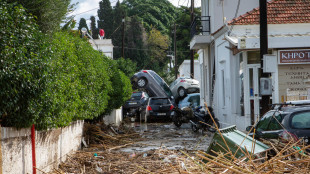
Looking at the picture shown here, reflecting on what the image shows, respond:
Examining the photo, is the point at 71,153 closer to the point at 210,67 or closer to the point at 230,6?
the point at 230,6

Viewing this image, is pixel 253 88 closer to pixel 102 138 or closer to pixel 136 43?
pixel 102 138

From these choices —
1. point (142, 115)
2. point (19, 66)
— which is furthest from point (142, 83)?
point (19, 66)

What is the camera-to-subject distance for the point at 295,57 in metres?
19.3

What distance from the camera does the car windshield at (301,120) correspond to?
9828mm

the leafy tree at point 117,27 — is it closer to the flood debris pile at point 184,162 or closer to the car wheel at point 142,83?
the car wheel at point 142,83

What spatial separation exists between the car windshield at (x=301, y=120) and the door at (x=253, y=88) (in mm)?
10634

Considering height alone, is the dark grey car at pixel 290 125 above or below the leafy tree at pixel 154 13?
below

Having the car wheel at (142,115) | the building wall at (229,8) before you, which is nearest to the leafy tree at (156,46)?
the car wheel at (142,115)

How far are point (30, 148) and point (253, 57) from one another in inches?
538

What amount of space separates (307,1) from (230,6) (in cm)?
490

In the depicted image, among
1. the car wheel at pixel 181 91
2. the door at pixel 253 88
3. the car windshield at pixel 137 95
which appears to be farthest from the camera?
the car wheel at pixel 181 91

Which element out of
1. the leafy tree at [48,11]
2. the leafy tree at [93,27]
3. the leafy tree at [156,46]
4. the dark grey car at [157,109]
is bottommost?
the dark grey car at [157,109]

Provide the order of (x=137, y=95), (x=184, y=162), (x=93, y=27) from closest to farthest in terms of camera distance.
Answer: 1. (x=184, y=162)
2. (x=137, y=95)
3. (x=93, y=27)

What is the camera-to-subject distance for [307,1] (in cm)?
2286
